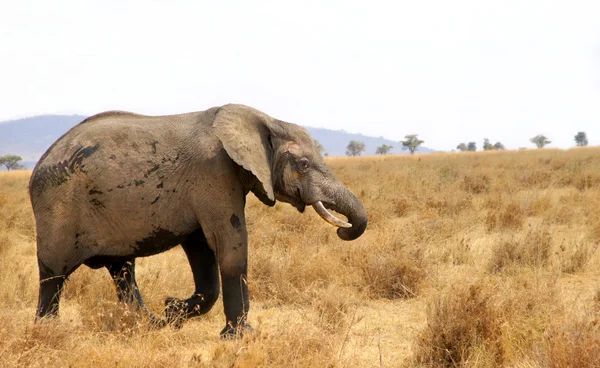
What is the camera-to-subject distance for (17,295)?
682 cm

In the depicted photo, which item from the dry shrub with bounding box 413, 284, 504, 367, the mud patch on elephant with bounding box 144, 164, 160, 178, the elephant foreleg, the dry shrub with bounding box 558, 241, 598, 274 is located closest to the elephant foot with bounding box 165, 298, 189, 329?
the elephant foreleg

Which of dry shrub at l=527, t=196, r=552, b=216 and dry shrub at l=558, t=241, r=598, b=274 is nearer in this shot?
dry shrub at l=558, t=241, r=598, b=274

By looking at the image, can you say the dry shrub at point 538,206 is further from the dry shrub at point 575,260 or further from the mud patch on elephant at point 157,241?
the mud patch on elephant at point 157,241

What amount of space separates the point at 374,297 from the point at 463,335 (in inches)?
94.8

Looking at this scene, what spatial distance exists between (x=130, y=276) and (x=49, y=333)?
58.7 inches

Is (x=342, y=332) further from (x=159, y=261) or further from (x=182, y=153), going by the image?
(x=159, y=261)

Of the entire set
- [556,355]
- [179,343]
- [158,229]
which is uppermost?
[158,229]

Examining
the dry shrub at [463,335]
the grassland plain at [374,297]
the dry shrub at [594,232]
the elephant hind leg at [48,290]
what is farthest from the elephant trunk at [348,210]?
the dry shrub at [594,232]

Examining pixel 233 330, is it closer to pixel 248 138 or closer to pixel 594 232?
pixel 248 138

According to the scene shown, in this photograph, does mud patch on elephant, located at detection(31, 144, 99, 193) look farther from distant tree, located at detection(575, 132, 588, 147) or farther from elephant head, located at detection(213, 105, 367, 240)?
distant tree, located at detection(575, 132, 588, 147)

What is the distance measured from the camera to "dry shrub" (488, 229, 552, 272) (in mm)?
8000

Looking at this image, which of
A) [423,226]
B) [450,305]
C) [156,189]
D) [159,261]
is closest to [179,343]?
[156,189]

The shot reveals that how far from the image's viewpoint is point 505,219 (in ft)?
36.3

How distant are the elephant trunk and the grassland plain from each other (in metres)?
0.73
